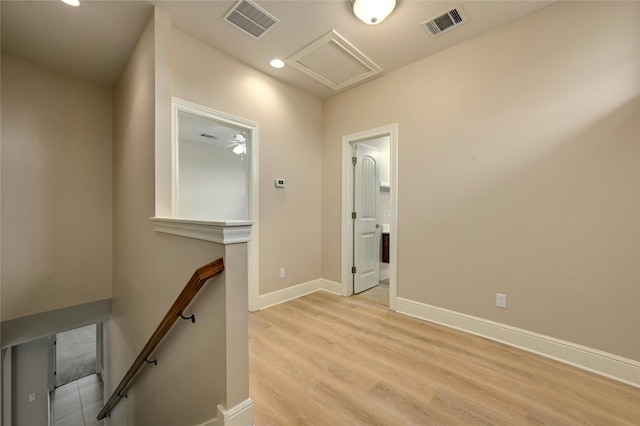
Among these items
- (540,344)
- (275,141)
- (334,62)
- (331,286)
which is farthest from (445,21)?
(331,286)

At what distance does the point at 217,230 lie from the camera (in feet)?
3.97

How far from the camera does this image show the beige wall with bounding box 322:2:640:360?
5.61ft

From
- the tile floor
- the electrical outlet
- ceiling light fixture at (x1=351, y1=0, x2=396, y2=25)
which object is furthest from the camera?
the tile floor

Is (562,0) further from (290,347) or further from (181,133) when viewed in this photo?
(181,133)

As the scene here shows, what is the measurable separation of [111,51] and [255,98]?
1.55 metres

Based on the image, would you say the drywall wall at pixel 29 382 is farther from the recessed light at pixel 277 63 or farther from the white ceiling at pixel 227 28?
the recessed light at pixel 277 63

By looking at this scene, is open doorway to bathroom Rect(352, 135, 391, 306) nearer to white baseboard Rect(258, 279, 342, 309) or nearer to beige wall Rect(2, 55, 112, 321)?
white baseboard Rect(258, 279, 342, 309)

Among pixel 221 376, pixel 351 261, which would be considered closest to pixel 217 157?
pixel 351 261

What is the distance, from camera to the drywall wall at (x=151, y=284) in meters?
1.35

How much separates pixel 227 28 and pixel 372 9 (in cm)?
136

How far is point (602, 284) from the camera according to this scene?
1.76 m

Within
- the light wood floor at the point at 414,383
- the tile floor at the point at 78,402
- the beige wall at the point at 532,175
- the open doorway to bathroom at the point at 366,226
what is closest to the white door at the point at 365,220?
the open doorway to bathroom at the point at 366,226

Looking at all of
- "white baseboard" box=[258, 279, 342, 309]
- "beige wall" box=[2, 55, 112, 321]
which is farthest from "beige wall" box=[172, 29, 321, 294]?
"beige wall" box=[2, 55, 112, 321]

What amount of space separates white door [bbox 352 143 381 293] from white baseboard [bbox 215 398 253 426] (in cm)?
236
